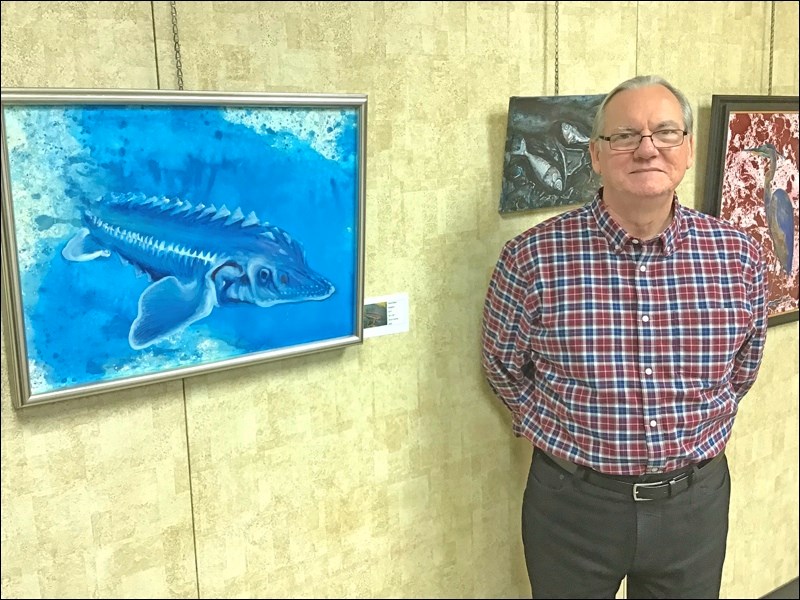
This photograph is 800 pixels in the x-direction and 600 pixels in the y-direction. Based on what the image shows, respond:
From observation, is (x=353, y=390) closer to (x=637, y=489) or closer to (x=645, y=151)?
(x=637, y=489)

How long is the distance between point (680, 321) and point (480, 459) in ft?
2.14

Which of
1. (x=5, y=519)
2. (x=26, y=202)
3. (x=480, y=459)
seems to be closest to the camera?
(x=26, y=202)

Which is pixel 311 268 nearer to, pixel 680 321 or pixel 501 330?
pixel 501 330

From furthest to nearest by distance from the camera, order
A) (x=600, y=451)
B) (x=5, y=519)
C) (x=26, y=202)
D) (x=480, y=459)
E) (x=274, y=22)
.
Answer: (x=480, y=459) → (x=600, y=451) → (x=274, y=22) → (x=5, y=519) → (x=26, y=202)

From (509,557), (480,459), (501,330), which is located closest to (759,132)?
(501,330)

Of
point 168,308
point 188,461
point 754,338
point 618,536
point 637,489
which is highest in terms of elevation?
point 168,308

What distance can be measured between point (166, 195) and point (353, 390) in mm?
639

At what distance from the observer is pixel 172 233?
58.6 inches

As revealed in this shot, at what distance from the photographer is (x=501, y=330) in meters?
1.86

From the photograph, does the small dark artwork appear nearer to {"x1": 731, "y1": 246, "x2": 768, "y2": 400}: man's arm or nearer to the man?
the man

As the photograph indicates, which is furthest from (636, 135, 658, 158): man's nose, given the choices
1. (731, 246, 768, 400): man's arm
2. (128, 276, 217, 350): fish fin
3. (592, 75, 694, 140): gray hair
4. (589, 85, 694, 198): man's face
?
(128, 276, 217, 350): fish fin

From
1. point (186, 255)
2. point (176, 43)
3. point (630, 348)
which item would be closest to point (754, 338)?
point (630, 348)

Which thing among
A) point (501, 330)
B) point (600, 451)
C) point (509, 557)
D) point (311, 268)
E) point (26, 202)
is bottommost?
point (509, 557)

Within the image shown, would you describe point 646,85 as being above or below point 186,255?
above
